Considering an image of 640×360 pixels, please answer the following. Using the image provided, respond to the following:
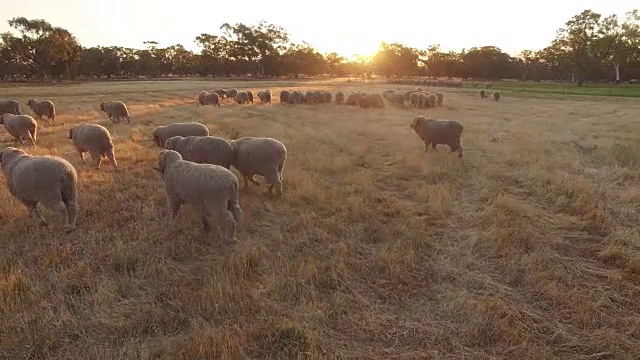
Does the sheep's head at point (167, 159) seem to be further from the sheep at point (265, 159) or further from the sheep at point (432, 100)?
the sheep at point (432, 100)

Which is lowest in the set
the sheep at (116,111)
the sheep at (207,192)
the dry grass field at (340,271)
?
the dry grass field at (340,271)

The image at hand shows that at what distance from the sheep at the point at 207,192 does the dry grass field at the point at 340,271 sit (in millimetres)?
416

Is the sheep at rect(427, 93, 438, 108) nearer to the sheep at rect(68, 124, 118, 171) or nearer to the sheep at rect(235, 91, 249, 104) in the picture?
the sheep at rect(235, 91, 249, 104)

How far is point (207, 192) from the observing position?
7.68 meters

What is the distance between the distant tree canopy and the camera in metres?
72.8

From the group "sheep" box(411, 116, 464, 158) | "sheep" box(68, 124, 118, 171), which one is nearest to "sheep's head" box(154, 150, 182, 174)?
"sheep" box(68, 124, 118, 171)

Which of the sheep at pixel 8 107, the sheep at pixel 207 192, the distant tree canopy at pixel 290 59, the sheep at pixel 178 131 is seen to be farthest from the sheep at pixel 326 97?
the distant tree canopy at pixel 290 59

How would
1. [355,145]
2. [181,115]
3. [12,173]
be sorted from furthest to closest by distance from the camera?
[181,115] → [355,145] → [12,173]

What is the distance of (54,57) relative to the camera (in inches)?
2790

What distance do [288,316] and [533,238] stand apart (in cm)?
529

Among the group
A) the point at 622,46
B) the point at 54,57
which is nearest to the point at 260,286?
the point at 54,57

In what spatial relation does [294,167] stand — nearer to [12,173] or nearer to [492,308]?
[12,173]

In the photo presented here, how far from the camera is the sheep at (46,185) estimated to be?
7.71 m

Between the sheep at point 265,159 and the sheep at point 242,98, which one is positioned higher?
the sheep at point 242,98
